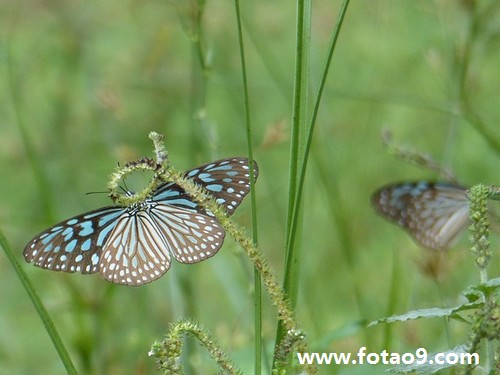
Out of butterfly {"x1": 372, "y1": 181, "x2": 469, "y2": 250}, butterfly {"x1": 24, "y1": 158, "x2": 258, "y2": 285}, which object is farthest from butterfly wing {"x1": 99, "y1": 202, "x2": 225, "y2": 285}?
butterfly {"x1": 372, "y1": 181, "x2": 469, "y2": 250}

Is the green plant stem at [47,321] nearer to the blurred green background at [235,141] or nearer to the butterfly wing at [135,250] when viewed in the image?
the butterfly wing at [135,250]

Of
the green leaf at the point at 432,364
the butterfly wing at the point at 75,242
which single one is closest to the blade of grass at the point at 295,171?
the green leaf at the point at 432,364

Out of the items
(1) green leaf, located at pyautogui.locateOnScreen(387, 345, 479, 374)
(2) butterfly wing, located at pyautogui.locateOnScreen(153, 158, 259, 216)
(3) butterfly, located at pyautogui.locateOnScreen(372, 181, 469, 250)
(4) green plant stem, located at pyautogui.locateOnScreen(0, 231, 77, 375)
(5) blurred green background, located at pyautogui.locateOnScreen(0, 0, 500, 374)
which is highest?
(5) blurred green background, located at pyautogui.locateOnScreen(0, 0, 500, 374)

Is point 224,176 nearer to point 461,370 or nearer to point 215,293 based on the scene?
point 461,370

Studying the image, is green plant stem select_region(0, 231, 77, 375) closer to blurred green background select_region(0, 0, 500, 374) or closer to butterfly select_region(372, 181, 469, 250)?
blurred green background select_region(0, 0, 500, 374)

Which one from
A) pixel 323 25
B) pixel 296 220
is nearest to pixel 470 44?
pixel 296 220
